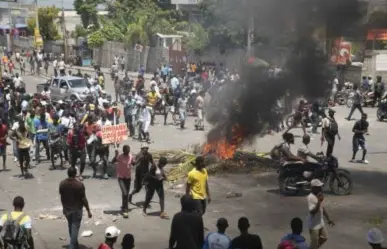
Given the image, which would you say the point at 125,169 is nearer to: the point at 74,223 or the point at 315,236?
the point at 74,223

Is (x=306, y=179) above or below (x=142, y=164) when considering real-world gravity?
below

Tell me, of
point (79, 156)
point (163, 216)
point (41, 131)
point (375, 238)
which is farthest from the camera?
point (41, 131)

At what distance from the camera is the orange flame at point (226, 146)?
15.2 meters

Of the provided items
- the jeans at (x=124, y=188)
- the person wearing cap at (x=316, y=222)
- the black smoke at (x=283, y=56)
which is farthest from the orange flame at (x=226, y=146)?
the person wearing cap at (x=316, y=222)

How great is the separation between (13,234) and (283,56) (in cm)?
967

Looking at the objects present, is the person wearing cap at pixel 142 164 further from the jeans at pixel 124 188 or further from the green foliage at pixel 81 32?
the green foliage at pixel 81 32

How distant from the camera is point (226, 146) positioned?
601 inches

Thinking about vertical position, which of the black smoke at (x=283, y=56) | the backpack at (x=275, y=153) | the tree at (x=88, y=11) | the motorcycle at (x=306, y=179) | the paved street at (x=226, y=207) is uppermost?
the tree at (x=88, y=11)

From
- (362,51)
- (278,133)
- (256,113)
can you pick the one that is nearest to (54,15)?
(362,51)

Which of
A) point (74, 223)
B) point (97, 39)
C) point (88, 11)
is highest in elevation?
point (88, 11)

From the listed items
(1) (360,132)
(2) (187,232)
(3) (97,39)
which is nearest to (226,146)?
(1) (360,132)

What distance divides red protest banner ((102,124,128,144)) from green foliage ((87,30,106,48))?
32.4 m

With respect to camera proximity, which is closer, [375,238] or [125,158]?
[375,238]

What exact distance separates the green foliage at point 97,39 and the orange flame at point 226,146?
32.6 meters
